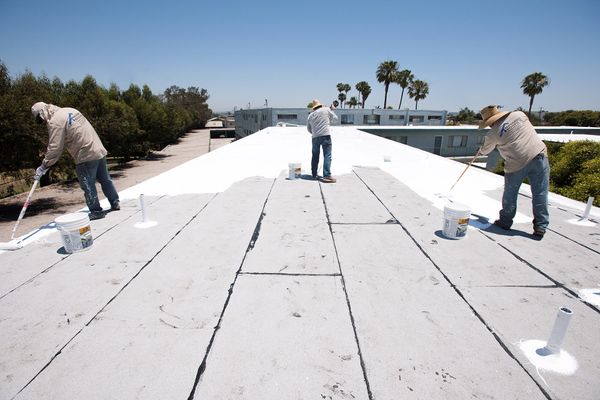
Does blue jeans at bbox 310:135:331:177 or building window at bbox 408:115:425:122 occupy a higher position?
building window at bbox 408:115:425:122

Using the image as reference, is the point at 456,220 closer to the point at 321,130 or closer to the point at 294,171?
the point at 321,130

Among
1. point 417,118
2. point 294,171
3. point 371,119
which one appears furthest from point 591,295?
point 417,118

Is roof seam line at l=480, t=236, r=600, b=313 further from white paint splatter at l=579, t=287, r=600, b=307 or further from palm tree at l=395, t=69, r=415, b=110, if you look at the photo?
palm tree at l=395, t=69, r=415, b=110

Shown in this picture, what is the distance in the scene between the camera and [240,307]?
1994mm

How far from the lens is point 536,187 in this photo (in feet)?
9.93

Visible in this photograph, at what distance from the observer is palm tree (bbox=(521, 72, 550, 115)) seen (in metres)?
38.1

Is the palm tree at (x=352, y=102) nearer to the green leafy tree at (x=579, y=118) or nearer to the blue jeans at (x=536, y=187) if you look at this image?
the green leafy tree at (x=579, y=118)

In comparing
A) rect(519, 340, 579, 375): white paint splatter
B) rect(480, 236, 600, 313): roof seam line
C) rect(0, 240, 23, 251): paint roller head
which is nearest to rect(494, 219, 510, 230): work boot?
rect(480, 236, 600, 313): roof seam line

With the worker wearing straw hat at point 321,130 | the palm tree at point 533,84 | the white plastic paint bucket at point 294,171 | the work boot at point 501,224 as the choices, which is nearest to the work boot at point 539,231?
the work boot at point 501,224

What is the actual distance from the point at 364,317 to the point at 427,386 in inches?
21.0

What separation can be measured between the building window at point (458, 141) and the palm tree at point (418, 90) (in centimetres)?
2871

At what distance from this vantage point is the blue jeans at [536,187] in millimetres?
2980

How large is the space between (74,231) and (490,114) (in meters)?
4.37

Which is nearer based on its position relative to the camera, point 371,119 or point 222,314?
point 222,314
